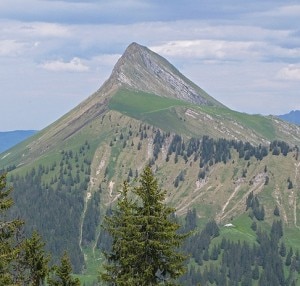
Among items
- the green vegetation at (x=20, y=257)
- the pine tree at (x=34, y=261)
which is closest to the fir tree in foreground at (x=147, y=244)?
the pine tree at (x=34, y=261)

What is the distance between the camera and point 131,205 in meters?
41.6

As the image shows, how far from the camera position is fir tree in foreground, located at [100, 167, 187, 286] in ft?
130

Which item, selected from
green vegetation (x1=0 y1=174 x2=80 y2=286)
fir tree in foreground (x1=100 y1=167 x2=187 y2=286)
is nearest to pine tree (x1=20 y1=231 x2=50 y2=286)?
green vegetation (x1=0 y1=174 x2=80 y2=286)

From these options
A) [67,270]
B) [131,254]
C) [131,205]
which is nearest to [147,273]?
[131,254]

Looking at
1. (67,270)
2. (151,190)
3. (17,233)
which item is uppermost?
(151,190)

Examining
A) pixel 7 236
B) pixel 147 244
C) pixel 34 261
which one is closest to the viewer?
pixel 147 244

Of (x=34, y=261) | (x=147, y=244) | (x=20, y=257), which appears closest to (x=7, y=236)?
(x=20, y=257)

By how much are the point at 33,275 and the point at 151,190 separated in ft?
38.6

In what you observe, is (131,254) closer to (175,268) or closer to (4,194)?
(175,268)

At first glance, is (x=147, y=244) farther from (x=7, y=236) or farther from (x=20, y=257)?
(x=20, y=257)

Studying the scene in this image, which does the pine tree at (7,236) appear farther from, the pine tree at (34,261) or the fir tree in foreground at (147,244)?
the fir tree in foreground at (147,244)

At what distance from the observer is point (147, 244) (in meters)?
39.7

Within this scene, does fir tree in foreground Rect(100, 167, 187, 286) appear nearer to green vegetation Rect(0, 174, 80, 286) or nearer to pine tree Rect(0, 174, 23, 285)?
green vegetation Rect(0, 174, 80, 286)

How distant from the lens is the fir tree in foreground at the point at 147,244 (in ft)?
130
